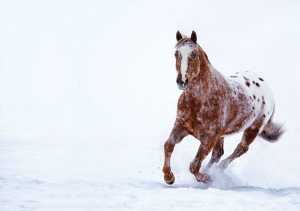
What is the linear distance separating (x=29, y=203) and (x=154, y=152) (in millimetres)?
3423

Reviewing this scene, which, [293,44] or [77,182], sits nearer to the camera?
[77,182]

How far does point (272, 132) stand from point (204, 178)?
1673 millimetres

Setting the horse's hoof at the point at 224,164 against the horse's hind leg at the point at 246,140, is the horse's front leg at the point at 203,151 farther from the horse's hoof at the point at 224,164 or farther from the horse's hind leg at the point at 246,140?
the horse's hind leg at the point at 246,140

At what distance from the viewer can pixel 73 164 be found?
5.99 m

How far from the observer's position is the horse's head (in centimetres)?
400

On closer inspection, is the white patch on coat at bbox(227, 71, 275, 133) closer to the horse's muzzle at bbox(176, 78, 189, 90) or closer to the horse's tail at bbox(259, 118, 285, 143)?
the horse's tail at bbox(259, 118, 285, 143)

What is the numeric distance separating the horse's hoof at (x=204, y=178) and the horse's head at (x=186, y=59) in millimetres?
1071

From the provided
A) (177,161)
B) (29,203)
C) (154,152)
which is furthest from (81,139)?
(29,203)

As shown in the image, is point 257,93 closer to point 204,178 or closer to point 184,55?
point 204,178

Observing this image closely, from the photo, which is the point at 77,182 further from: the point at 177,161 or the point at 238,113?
the point at 238,113

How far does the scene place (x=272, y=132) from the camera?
6250mm

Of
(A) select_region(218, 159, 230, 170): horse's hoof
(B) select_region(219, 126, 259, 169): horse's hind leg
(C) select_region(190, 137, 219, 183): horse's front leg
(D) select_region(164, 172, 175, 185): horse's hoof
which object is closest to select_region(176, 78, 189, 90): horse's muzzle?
(C) select_region(190, 137, 219, 183): horse's front leg

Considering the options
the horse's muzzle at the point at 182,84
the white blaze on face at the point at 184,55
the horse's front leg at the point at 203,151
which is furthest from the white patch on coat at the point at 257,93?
the horse's muzzle at the point at 182,84

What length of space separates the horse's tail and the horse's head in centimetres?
216
